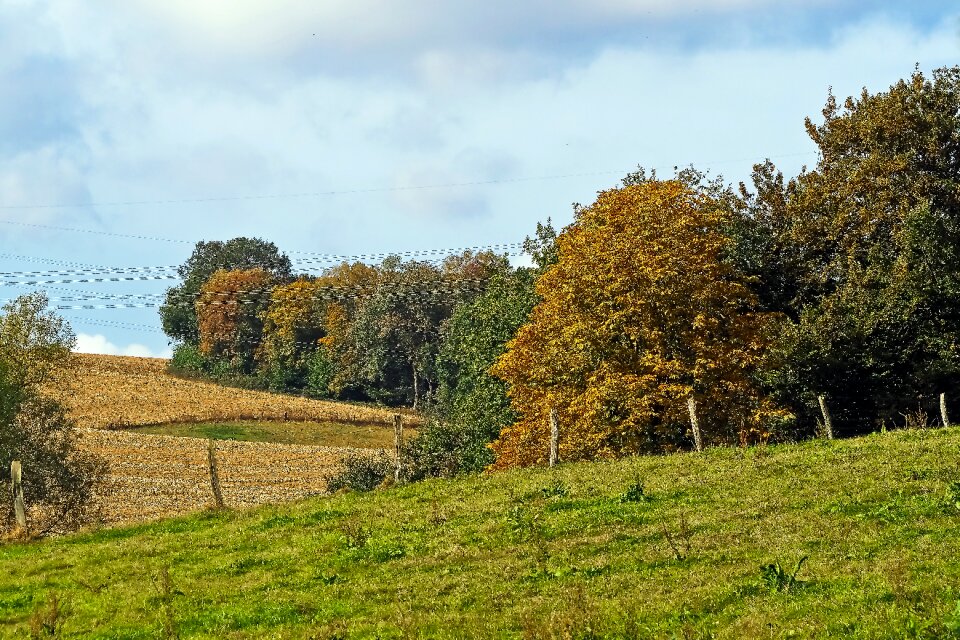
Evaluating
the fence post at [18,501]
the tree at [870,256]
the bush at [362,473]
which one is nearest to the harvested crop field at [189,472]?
the bush at [362,473]

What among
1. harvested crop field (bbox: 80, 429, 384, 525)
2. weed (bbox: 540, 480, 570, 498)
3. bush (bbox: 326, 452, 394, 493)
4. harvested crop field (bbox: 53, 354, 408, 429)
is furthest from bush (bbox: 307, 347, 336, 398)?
weed (bbox: 540, 480, 570, 498)

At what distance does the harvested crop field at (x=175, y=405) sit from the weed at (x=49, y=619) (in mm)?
92196

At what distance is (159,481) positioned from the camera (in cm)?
8162

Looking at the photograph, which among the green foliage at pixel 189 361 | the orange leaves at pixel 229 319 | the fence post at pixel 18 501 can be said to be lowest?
the fence post at pixel 18 501

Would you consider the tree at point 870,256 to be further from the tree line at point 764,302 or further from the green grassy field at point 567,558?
the green grassy field at point 567,558

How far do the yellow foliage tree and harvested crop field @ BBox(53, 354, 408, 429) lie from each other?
70.6m

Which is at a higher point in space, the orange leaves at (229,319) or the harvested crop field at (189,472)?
the orange leaves at (229,319)

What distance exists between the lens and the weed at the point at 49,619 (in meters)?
14.4

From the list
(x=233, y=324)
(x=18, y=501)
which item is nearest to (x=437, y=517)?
(x=18, y=501)

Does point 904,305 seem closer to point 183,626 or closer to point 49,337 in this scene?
point 183,626

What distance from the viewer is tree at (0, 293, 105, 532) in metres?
58.4

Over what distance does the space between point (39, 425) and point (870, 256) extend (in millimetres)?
47897

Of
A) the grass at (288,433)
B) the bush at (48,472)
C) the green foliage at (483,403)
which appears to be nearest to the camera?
the bush at (48,472)

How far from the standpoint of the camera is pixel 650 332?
175ft
